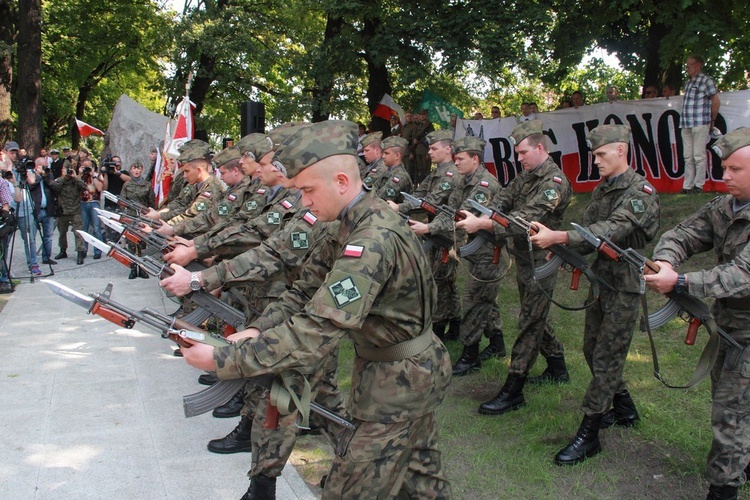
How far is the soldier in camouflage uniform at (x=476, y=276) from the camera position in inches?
264

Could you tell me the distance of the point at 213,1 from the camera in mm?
18312

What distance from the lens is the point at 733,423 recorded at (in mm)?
3738

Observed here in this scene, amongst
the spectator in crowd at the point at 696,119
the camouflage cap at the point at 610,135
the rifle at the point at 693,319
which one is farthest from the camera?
the spectator in crowd at the point at 696,119

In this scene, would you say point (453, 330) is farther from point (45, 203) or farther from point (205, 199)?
point (45, 203)

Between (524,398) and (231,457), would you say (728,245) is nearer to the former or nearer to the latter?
(524,398)

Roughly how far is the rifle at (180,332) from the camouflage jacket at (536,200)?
3.06 metres

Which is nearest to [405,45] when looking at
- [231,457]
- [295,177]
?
[231,457]

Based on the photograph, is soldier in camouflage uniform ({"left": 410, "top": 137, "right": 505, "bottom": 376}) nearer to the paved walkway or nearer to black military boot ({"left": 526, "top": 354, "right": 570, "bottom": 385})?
black military boot ({"left": 526, "top": 354, "right": 570, "bottom": 385})

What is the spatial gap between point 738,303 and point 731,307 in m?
0.07

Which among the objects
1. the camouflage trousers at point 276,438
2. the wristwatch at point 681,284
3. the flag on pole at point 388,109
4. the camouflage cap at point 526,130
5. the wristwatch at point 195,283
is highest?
the flag on pole at point 388,109

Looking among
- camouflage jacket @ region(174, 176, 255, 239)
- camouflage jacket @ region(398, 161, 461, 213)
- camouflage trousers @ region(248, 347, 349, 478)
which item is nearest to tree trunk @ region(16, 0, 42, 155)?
camouflage jacket @ region(174, 176, 255, 239)

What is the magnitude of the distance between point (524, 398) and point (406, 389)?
322 centimetres

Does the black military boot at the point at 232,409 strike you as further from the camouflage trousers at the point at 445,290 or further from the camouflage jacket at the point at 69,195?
the camouflage jacket at the point at 69,195

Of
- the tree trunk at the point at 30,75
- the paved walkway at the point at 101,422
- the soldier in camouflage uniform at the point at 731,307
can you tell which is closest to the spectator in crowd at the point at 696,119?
the soldier in camouflage uniform at the point at 731,307
